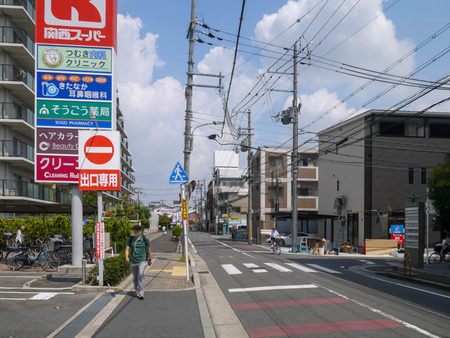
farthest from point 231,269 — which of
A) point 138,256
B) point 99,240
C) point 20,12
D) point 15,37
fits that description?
point 15,37

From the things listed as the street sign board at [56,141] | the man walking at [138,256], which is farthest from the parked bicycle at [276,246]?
the man walking at [138,256]

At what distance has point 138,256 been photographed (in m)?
9.97

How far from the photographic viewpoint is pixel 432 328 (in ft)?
24.8

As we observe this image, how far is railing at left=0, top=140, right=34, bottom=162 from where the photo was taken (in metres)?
31.3

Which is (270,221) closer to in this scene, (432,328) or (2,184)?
(2,184)

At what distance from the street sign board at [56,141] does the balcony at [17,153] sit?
735 inches

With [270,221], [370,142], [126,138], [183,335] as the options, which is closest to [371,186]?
[370,142]

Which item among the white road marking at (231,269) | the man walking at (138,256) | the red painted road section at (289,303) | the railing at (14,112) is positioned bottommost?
the white road marking at (231,269)

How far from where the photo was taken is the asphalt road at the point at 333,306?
7484 millimetres

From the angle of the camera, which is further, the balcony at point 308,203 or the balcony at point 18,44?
the balcony at point 308,203

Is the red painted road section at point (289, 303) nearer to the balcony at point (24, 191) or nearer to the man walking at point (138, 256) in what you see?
the man walking at point (138, 256)

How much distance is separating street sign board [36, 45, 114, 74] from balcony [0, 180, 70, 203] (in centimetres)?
1880

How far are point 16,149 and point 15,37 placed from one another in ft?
27.6

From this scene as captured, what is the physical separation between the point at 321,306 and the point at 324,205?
1337 inches
